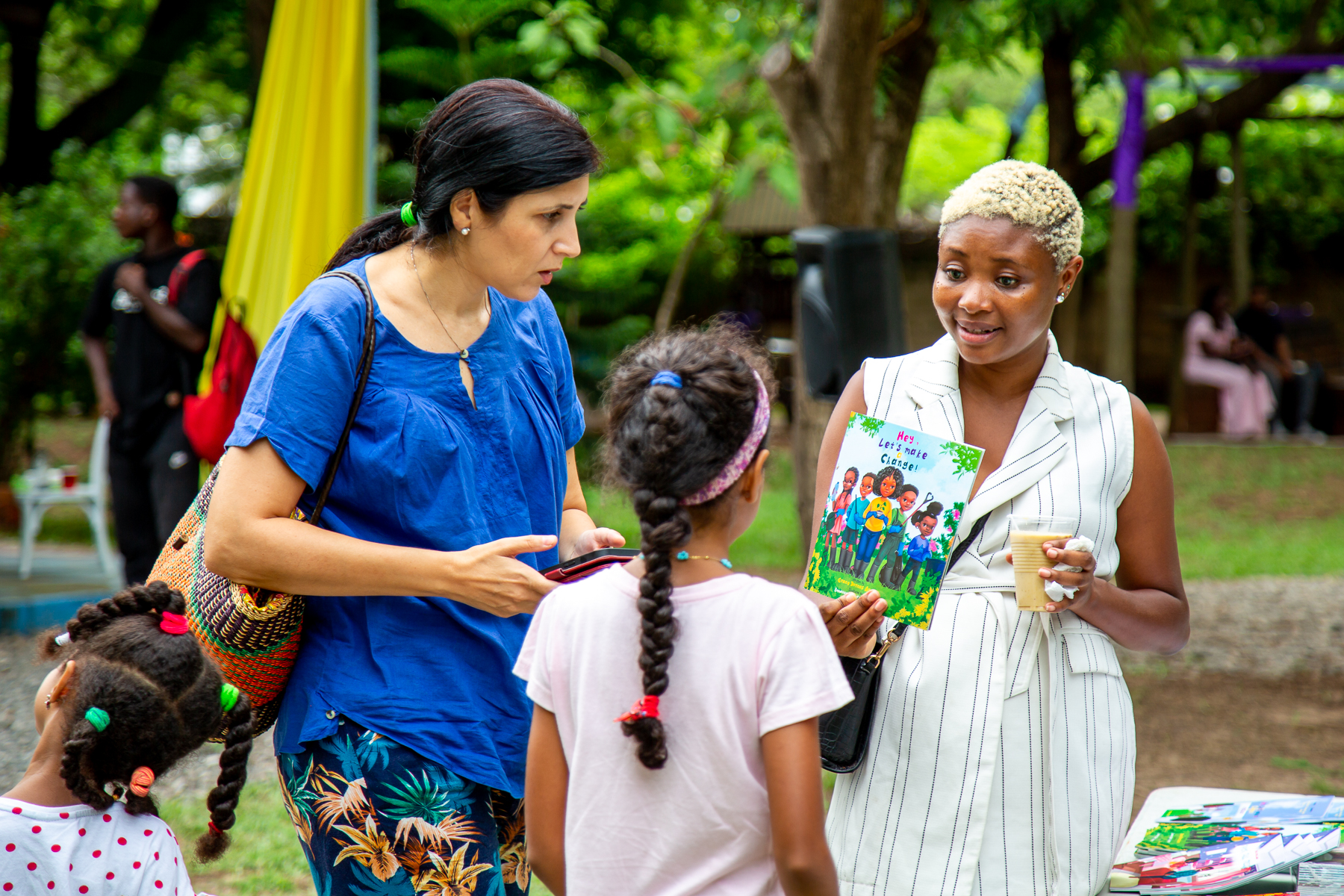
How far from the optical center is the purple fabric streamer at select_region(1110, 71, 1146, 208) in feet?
40.1

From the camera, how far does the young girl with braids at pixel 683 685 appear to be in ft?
5.48

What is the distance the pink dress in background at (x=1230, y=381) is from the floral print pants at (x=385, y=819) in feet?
48.6

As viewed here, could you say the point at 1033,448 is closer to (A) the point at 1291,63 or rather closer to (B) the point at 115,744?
(B) the point at 115,744

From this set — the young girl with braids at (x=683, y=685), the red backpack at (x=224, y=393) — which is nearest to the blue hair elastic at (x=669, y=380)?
the young girl with braids at (x=683, y=685)

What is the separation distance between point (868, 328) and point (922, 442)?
3.59 metres

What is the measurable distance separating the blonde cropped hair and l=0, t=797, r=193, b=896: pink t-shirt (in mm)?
1740

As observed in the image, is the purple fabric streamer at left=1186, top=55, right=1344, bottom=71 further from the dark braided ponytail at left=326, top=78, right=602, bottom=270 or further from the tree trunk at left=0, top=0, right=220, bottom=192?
the dark braided ponytail at left=326, top=78, right=602, bottom=270

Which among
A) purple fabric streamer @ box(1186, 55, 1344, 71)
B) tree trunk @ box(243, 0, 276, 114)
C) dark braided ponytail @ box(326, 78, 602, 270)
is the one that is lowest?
dark braided ponytail @ box(326, 78, 602, 270)

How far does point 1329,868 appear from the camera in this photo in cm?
242

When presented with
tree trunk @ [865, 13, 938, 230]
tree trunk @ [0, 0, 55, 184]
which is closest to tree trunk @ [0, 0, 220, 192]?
tree trunk @ [0, 0, 55, 184]

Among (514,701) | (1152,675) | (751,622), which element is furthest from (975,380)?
(1152,675)

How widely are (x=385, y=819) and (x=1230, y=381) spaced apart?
15.0m

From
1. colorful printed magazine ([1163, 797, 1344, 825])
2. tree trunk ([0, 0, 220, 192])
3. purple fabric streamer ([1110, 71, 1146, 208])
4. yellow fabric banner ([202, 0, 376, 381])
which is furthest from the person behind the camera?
tree trunk ([0, 0, 220, 192])

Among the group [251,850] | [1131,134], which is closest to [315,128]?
[251,850]
